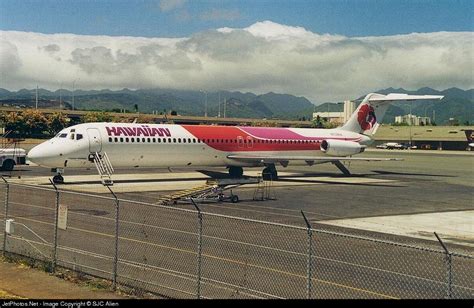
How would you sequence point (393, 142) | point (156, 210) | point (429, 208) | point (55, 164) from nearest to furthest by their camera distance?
point (156, 210) → point (429, 208) → point (55, 164) → point (393, 142)

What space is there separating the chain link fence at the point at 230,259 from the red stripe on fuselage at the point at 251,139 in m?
20.7

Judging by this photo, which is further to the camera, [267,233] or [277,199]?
[277,199]

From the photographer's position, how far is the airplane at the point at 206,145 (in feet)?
118

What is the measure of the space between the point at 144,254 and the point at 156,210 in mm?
8929

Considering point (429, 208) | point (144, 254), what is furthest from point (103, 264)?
point (429, 208)

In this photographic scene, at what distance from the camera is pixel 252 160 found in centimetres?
4425

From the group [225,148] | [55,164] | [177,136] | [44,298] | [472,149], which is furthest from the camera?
[472,149]

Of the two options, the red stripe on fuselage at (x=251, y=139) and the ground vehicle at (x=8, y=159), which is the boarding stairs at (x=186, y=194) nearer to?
the red stripe on fuselage at (x=251, y=139)

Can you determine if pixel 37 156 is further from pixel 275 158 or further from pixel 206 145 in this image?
pixel 275 158

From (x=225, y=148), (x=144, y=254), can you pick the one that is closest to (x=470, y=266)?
(x=144, y=254)

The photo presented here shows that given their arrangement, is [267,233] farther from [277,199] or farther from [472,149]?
[472,149]

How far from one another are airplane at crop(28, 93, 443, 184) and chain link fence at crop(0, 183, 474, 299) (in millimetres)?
14444

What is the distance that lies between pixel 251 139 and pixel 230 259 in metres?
30.4

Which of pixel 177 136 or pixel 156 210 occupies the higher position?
pixel 177 136
